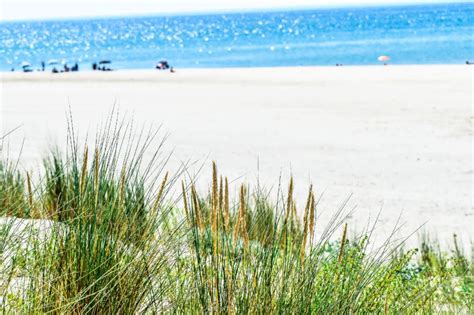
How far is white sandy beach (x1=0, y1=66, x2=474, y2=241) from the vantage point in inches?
405

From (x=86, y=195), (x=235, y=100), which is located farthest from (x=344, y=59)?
(x=86, y=195)

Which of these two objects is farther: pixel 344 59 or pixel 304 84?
pixel 344 59

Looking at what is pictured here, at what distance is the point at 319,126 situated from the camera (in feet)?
54.3

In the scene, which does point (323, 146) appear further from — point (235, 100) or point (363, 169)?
point (235, 100)

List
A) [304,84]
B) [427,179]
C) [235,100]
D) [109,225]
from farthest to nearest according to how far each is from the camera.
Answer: [304,84], [235,100], [427,179], [109,225]

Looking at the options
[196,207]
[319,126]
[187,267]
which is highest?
[196,207]

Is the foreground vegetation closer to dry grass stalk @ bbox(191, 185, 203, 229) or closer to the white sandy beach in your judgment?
dry grass stalk @ bbox(191, 185, 203, 229)

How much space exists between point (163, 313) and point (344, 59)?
161ft

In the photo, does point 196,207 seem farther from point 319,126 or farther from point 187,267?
point 319,126

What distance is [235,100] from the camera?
21906 millimetres

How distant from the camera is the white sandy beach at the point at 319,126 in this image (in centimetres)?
1030

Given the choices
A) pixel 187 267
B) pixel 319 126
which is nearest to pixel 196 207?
pixel 187 267

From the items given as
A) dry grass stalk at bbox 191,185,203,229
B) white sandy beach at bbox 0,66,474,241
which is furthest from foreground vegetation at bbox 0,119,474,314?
white sandy beach at bbox 0,66,474,241

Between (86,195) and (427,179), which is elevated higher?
(86,195)
